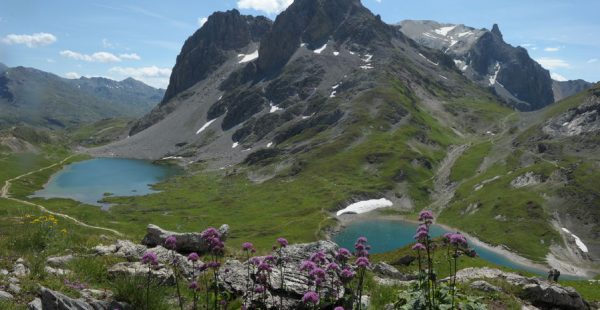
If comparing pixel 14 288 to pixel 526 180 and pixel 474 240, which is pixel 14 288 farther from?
pixel 526 180

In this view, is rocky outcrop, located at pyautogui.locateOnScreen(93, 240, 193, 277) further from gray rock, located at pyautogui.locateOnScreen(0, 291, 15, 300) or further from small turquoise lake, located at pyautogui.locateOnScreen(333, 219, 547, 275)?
small turquoise lake, located at pyautogui.locateOnScreen(333, 219, 547, 275)

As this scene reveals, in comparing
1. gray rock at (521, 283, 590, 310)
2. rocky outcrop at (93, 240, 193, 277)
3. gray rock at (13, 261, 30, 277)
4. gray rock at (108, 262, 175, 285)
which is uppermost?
gray rock at (13, 261, 30, 277)

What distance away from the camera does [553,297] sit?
2392 cm

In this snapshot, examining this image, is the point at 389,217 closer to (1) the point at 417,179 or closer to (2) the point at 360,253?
(1) the point at 417,179

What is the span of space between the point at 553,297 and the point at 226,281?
57.6 ft

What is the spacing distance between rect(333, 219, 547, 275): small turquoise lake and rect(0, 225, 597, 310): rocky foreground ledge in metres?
97.6

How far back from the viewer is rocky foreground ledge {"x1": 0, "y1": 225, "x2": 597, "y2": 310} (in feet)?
43.9

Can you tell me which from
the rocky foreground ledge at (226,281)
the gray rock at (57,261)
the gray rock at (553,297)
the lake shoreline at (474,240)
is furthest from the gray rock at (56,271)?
the lake shoreline at (474,240)

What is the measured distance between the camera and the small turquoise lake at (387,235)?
395ft

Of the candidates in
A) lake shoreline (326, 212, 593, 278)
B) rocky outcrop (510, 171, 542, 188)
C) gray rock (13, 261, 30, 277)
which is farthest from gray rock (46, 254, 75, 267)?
rocky outcrop (510, 171, 542, 188)

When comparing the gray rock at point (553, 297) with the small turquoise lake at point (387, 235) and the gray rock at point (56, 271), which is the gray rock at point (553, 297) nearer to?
the gray rock at point (56, 271)

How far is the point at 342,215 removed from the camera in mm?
161250

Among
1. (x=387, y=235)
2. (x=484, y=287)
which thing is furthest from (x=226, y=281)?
(x=387, y=235)

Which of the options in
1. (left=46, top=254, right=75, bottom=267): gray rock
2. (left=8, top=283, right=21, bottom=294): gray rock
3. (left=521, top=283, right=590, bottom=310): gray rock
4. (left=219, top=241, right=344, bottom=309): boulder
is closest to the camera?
(left=8, top=283, right=21, bottom=294): gray rock
